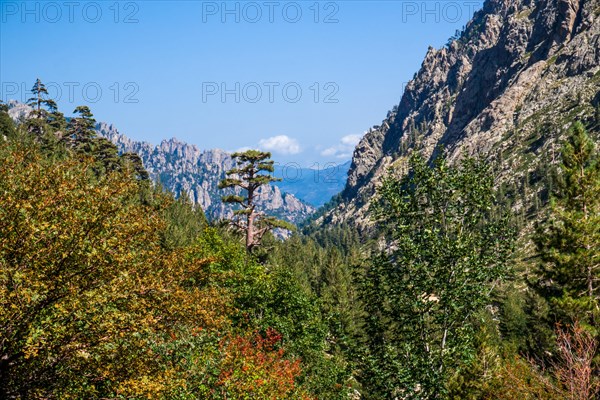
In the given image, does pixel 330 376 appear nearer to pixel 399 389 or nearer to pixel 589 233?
pixel 399 389

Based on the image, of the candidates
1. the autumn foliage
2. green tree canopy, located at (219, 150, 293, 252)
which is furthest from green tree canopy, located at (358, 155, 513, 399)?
green tree canopy, located at (219, 150, 293, 252)

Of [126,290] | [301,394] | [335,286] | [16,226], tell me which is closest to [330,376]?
[301,394]

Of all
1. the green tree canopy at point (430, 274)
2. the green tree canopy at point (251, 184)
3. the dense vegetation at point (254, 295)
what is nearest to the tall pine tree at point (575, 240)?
the dense vegetation at point (254, 295)

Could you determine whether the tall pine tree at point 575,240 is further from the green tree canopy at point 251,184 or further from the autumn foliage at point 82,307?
the autumn foliage at point 82,307

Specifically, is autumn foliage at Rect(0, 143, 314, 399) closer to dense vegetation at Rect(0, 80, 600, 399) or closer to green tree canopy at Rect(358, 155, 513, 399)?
dense vegetation at Rect(0, 80, 600, 399)

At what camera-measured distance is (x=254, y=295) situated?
34438 mm

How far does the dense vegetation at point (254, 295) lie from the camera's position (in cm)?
1241

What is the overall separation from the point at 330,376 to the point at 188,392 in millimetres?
21624

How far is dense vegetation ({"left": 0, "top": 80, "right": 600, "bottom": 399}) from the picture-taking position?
12.4 m

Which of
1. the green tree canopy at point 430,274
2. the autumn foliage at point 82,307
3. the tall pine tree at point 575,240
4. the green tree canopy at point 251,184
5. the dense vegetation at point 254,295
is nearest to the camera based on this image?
the autumn foliage at point 82,307

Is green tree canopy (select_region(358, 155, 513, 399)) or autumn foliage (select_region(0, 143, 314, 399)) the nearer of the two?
autumn foliage (select_region(0, 143, 314, 399))

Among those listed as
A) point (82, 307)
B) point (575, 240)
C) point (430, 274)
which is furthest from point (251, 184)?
point (82, 307)

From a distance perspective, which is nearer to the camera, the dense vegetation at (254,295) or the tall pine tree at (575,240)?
the dense vegetation at (254,295)

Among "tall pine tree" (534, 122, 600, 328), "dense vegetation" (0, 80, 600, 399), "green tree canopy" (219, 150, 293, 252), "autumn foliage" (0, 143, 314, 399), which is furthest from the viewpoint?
"green tree canopy" (219, 150, 293, 252)
